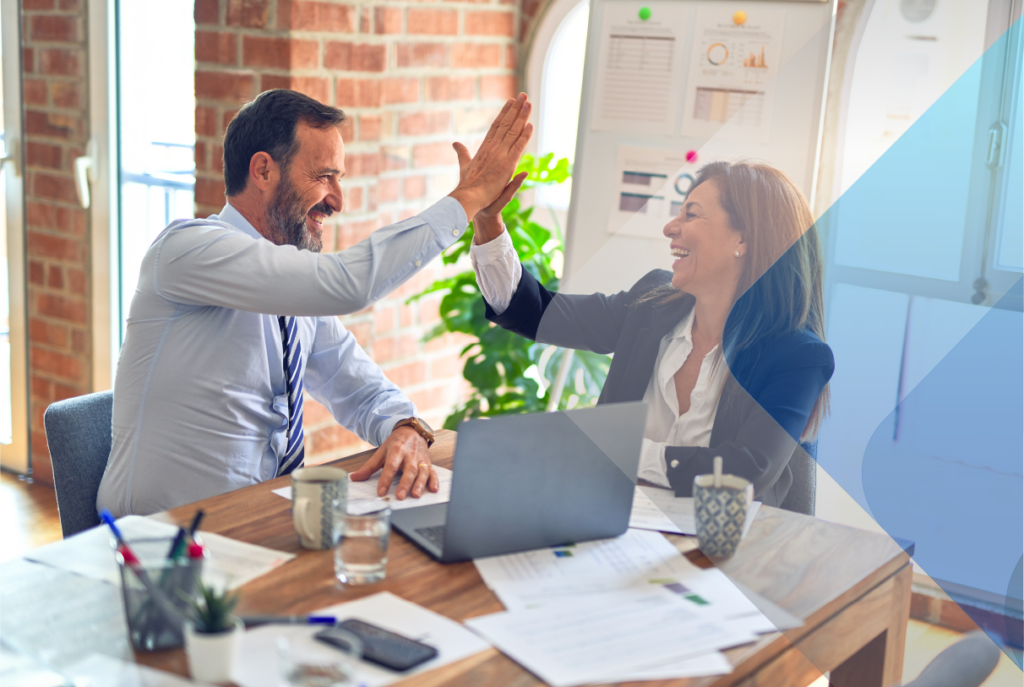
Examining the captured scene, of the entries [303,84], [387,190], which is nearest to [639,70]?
[303,84]

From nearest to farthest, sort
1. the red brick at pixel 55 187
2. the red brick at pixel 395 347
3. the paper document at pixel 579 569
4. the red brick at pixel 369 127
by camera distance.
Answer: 1. the paper document at pixel 579 569
2. the red brick at pixel 369 127
3. the red brick at pixel 395 347
4. the red brick at pixel 55 187

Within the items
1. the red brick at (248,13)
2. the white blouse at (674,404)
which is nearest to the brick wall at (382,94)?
the red brick at (248,13)

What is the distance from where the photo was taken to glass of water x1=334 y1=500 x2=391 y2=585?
1.05 meters

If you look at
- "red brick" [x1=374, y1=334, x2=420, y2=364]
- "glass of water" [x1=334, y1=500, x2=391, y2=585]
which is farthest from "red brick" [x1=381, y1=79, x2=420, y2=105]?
"glass of water" [x1=334, y1=500, x2=391, y2=585]

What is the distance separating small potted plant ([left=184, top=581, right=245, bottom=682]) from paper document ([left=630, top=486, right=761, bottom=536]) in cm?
53

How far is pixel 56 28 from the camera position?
2838 mm

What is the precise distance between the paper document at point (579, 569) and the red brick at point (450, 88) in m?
1.95

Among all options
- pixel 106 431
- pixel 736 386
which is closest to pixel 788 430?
pixel 736 386

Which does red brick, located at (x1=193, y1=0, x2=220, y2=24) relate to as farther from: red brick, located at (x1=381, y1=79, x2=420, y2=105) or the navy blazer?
A: the navy blazer

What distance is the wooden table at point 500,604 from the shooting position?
0.88m

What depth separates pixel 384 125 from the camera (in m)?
2.66

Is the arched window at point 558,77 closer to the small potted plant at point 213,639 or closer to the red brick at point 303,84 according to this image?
the red brick at point 303,84

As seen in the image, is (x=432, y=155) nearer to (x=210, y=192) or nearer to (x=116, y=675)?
(x=210, y=192)

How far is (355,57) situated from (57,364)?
4.75 feet
